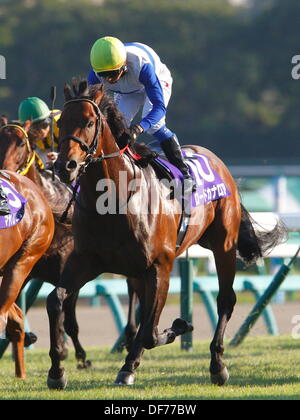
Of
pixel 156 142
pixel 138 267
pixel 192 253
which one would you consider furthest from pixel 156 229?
pixel 192 253

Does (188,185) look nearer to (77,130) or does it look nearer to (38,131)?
(77,130)

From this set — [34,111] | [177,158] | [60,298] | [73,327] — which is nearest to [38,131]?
[34,111]

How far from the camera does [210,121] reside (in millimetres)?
39344

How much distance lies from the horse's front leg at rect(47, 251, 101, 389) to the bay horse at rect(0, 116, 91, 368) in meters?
1.21

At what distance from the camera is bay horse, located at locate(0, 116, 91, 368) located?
7.74 meters

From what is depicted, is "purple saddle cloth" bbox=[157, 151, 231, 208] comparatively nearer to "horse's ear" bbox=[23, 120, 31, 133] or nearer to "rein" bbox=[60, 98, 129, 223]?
"rein" bbox=[60, 98, 129, 223]

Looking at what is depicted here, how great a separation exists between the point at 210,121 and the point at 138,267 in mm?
32995

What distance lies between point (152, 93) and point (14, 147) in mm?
1313

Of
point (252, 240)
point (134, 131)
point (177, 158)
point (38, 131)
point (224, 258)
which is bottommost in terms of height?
point (224, 258)

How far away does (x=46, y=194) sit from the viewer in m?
8.11

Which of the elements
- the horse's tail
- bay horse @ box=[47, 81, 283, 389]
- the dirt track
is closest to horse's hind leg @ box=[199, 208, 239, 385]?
the horse's tail

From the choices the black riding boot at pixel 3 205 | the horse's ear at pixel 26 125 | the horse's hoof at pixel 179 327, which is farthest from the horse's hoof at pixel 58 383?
the horse's ear at pixel 26 125
